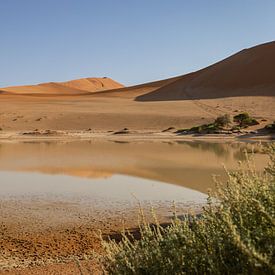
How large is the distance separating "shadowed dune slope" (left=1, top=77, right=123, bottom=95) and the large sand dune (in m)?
37.1

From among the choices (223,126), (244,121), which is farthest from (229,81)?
(223,126)

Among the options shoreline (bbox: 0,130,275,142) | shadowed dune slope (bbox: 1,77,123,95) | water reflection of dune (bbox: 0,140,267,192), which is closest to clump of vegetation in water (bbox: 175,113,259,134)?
shoreline (bbox: 0,130,275,142)

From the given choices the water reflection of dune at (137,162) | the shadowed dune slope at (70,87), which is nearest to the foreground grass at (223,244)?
the water reflection of dune at (137,162)

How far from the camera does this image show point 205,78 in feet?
245

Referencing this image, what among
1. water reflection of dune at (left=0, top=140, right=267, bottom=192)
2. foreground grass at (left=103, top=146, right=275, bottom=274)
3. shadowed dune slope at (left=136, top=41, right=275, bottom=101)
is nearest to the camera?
foreground grass at (left=103, top=146, right=275, bottom=274)

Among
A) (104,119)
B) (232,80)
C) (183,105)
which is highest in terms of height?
(232,80)

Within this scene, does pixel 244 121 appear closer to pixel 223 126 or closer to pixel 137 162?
pixel 223 126

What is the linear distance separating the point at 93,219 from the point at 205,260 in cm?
640

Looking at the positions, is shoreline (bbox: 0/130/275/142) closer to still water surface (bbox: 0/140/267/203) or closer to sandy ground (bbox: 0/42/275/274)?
sandy ground (bbox: 0/42/275/274)

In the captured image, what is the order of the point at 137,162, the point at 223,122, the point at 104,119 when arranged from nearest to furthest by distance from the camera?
the point at 137,162 < the point at 223,122 < the point at 104,119

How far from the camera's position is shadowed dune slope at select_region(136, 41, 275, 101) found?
204 feet

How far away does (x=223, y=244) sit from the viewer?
10.0ft

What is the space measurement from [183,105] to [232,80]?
19.5 metres

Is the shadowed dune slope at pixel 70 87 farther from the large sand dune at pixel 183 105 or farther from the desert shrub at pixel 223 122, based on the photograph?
the desert shrub at pixel 223 122
